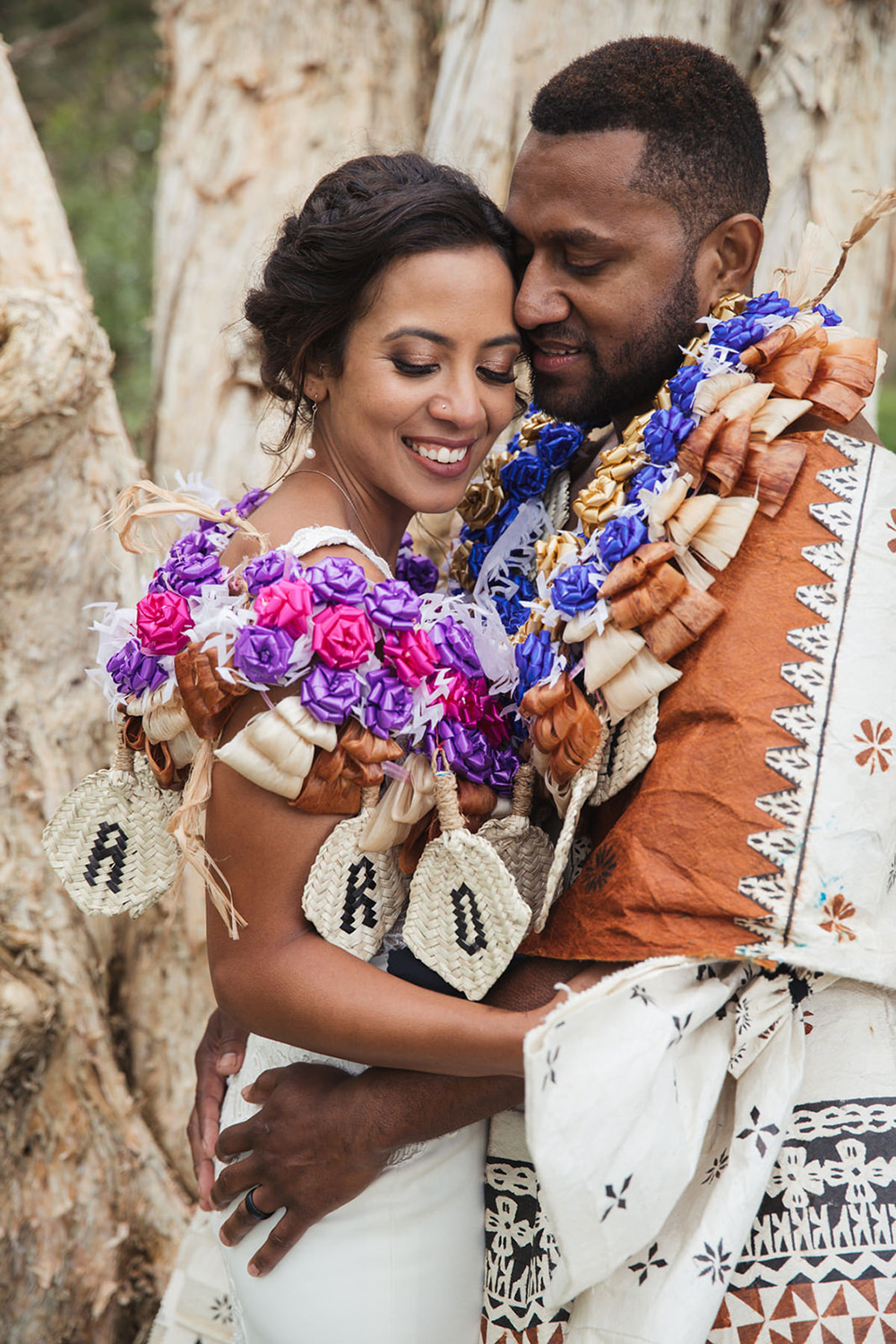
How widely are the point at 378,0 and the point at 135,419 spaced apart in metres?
2.90

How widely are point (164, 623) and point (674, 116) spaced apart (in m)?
1.38

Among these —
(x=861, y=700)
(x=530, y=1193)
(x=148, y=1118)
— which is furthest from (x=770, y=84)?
(x=148, y=1118)

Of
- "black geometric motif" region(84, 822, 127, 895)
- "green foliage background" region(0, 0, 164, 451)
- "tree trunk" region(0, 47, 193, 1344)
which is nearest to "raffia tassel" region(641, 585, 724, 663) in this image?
"black geometric motif" region(84, 822, 127, 895)

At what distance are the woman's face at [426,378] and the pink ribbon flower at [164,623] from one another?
1.50ft

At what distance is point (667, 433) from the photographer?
203 centimetres

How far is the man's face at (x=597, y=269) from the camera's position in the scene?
2.21 m

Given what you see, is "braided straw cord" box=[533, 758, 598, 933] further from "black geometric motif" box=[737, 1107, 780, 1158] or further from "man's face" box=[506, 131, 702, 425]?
"man's face" box=[506, 131, 702, 425]

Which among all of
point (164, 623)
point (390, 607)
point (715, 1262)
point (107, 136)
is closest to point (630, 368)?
point (390, 607)

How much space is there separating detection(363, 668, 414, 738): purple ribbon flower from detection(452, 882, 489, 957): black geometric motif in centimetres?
30

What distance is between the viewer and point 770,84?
3492mm

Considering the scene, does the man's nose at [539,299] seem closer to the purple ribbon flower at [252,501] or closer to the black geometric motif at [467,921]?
the purple ribbon flower at [252,501]

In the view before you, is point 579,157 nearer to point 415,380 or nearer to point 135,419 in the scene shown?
point 415,380

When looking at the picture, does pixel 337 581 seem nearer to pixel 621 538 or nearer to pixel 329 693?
pixel 329 693

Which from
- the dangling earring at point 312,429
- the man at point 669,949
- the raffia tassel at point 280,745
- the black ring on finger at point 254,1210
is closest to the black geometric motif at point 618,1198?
the man at point 669,949
